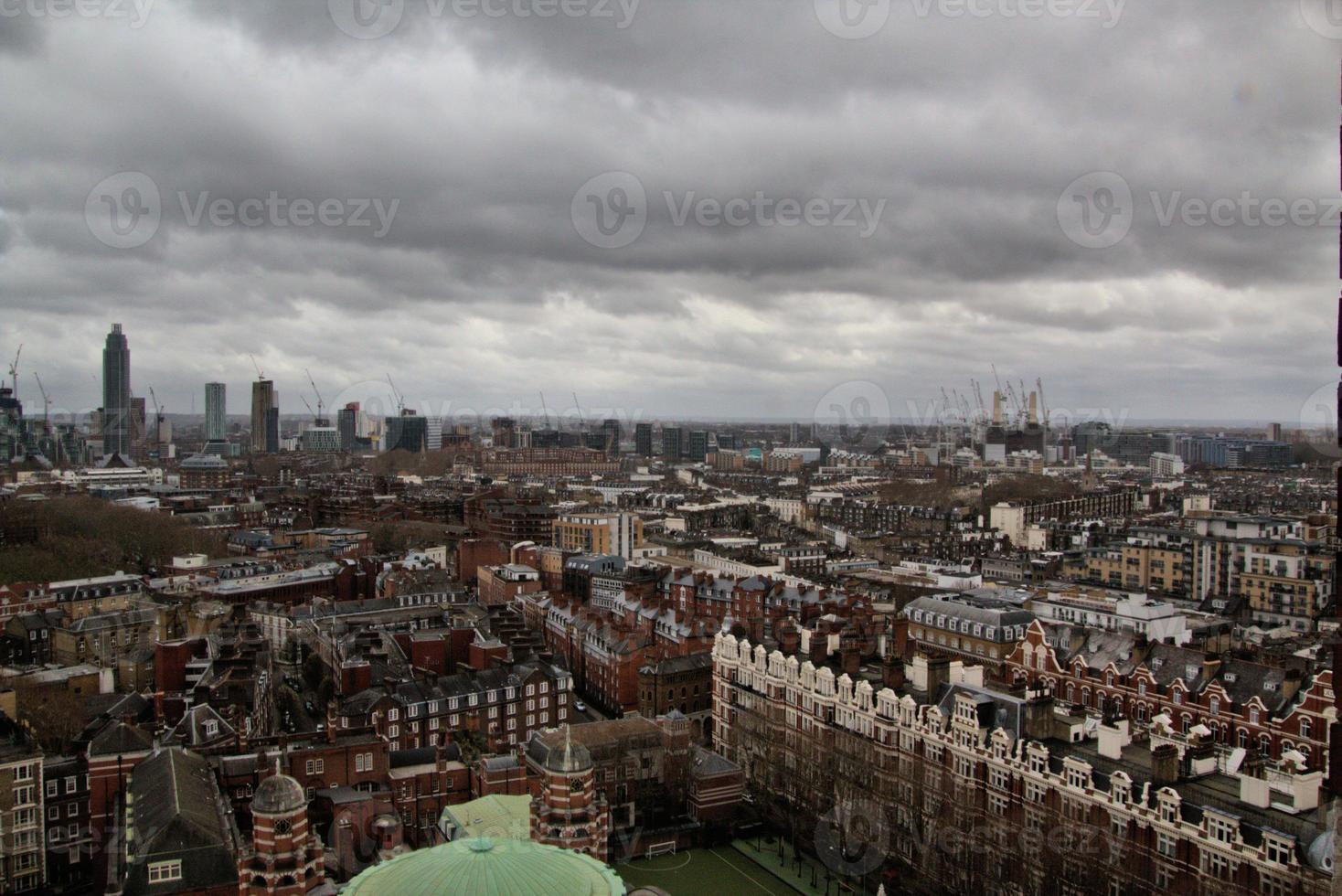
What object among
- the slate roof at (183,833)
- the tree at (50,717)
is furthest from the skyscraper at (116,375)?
the slate roof at (183,833)

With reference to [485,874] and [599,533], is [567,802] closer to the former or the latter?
[485,874]

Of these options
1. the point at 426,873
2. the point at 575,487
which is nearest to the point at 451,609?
the point at 426,873

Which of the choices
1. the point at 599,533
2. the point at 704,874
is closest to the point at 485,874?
the point at 704,874

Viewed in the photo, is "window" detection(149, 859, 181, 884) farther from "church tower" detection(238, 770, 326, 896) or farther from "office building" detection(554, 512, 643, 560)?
"office building" detection(554, 512, 643, 560)

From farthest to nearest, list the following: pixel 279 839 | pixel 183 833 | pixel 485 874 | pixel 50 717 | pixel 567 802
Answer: pixel 50 717 → pixel 183 833 → pixel 567 802 → pixel 279 839 → pixel 485 874

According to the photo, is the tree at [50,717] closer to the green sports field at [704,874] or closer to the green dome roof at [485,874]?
the green sports field at [704,874]

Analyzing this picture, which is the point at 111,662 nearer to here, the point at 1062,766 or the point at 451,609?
→ the point at 451,609

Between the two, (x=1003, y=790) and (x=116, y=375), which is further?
(x=116, y=375)
